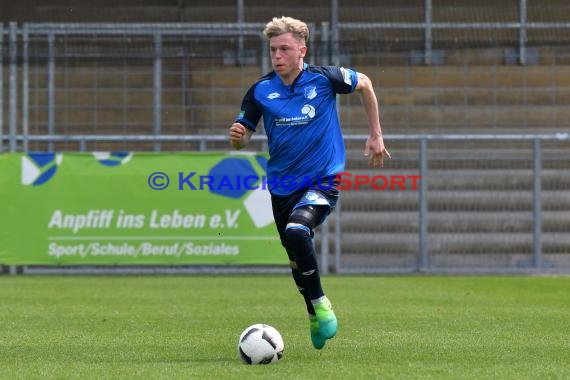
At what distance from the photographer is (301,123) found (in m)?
7.36

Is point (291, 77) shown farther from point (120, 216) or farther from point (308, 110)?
point (120, 216)

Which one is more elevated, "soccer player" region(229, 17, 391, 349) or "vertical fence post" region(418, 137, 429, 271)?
"soccer player" region(229, 17, 391, 349)

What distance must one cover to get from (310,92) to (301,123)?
0.19 m

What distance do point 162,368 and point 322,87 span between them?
A: 200 cm

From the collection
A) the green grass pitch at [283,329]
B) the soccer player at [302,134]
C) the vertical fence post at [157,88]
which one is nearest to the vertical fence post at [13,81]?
the vertical fence post at [157,88]

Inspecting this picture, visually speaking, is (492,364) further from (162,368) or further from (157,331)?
(157,331)

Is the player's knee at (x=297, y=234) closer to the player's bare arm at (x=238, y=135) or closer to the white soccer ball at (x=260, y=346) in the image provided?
the white soccer ball at (x=260, y=346)

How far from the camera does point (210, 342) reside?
26.2ft

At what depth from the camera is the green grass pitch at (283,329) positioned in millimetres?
6457

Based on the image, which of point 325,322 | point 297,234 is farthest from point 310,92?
point 325,322

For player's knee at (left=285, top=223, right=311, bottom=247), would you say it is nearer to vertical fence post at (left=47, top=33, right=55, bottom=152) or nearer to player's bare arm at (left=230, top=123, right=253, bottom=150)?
player's bare arm at (left=230, top=123, right=253, bottom=150)

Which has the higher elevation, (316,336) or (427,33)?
(427,33)

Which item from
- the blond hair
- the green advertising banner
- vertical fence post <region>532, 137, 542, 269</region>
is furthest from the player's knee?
vertical fence post <region>532, 137, 542, 269</region>

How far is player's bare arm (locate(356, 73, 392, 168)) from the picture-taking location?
7203 mm
